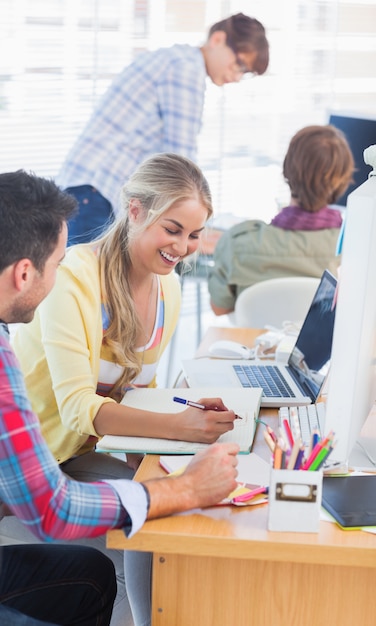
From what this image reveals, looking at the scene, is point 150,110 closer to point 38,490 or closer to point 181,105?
point 181,105

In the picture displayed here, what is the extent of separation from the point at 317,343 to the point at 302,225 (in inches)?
38.1

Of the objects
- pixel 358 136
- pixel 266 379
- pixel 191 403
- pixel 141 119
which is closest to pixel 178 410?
pixel 191 403

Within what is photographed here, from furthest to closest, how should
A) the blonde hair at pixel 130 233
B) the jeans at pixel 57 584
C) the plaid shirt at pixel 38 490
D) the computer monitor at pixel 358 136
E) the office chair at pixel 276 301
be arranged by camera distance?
the computer monitor at pixel 358 136, the office chair at pixel 276 301, the blonde hair at pixel 130 233, the jeans at pixel 57 584, the plaid shirt at pixel 38 490

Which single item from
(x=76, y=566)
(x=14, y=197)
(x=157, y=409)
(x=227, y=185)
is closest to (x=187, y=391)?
(x=157, y=409)

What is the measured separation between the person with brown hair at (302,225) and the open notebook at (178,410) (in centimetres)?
111

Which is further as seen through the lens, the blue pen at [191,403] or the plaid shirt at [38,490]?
the blue pen at [191,403]

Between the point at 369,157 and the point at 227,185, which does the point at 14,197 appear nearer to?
the point at 369,157

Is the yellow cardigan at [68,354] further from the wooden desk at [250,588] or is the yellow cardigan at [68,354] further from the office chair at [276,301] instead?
the office chair at [276,301]

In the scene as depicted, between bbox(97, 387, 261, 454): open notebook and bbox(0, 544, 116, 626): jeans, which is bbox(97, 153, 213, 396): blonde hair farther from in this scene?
bbox(0, 544, 116, 626): jeans

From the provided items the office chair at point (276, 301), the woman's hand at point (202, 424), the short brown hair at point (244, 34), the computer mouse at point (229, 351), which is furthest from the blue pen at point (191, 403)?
the short brown hair at point (244, 34)

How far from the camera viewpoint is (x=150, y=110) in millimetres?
3133

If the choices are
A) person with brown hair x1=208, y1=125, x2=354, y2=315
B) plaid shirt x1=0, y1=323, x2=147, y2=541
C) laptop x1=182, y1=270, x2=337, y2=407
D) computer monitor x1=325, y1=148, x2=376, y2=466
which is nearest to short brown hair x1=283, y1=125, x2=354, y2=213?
person with brown hair x1=208, y1=125, x2=354, y2=315

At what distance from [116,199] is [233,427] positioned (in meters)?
1.76

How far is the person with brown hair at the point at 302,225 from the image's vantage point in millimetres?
2789
